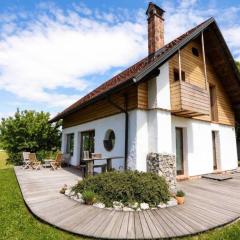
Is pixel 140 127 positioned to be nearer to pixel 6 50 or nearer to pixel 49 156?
pixel 6 50

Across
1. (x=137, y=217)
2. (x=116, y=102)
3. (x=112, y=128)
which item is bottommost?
(x=137, y=217)

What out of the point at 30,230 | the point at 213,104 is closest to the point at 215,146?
the point at 213,104

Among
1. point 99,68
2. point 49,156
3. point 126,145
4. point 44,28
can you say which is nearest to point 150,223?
point 126,145

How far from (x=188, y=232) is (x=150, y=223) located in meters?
0.76

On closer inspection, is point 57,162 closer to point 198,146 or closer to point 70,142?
point 70,142

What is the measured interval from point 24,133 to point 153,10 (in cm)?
1386

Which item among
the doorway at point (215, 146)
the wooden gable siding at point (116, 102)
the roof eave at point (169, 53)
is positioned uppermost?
the roof eave at point (169, 53)

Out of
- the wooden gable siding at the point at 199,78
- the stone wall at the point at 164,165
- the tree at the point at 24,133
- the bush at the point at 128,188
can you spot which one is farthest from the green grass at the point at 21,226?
the tree at the point at 24,133

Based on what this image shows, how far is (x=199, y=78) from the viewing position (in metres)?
11.0

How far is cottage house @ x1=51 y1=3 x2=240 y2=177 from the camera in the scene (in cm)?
809

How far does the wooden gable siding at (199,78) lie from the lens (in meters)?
9.49

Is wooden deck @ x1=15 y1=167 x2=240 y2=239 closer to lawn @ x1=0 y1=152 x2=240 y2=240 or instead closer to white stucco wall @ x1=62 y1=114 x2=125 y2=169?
lawn @ x1=0 y1=152 x2=240 y2=240

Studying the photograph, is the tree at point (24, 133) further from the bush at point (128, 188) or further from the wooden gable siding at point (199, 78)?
the bush at point (128, 188)

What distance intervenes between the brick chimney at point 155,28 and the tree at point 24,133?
39.9 ft
